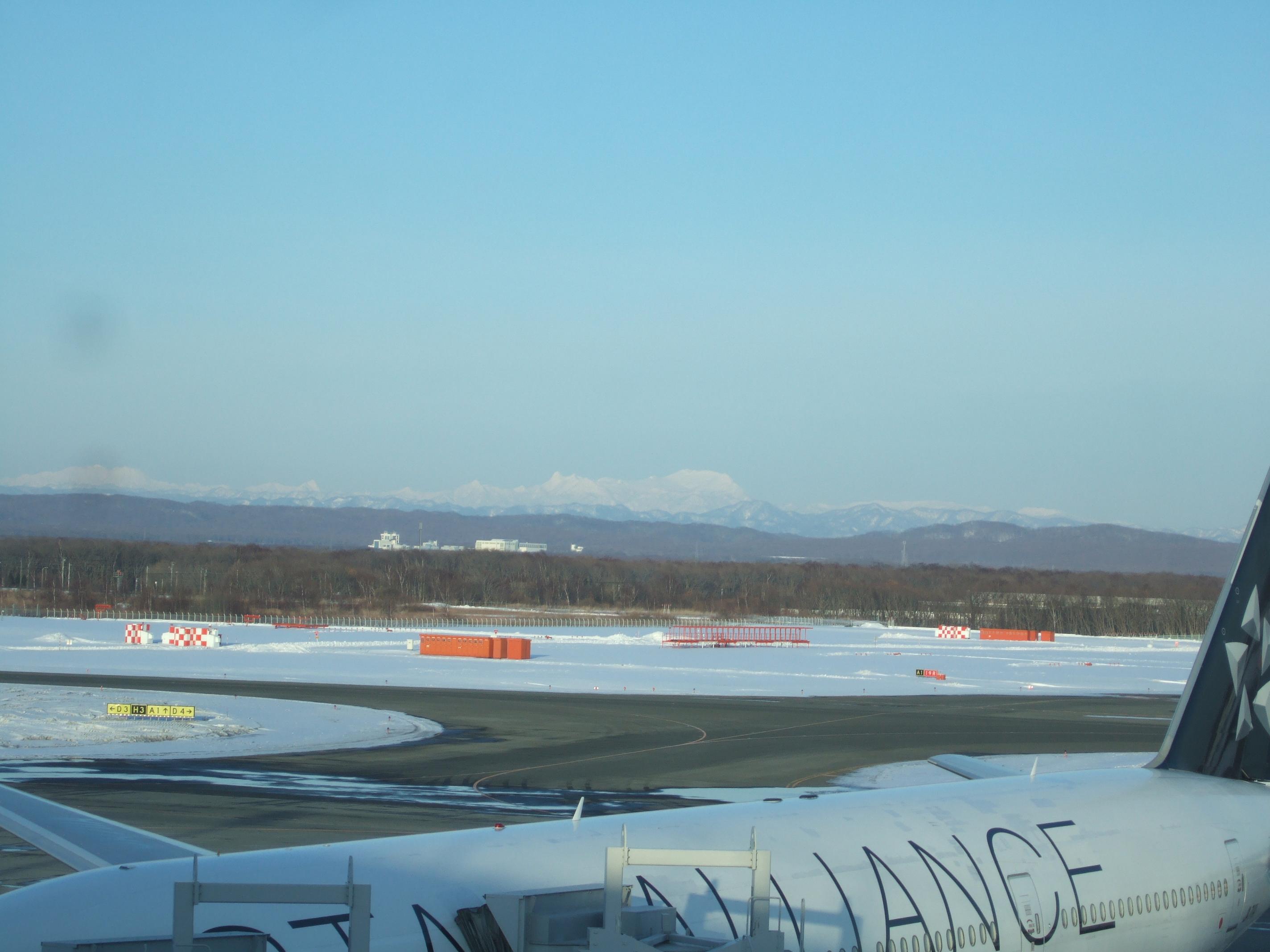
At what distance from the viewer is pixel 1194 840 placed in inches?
618

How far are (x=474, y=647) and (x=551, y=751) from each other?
43.6 meters

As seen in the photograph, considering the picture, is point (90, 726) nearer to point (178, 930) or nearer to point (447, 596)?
point (178, 930)

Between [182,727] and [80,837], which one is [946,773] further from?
[80,837]

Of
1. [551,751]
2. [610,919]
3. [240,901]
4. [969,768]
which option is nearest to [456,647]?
[551,751]

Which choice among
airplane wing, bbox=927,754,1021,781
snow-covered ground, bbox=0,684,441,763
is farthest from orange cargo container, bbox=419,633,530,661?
airplane wing, bbox=927,754,1021,781

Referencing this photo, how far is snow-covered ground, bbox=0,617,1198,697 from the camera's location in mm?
67688

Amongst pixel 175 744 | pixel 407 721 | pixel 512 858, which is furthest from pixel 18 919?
pixel 407 721

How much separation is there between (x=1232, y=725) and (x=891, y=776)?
796 inches

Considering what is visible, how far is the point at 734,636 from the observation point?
12181 cm

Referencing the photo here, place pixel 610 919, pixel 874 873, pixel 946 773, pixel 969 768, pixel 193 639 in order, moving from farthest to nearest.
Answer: pixel 193 639 → pixel 946 773 → pixel 969 768 → pixel 874 873 → pixel 610 919

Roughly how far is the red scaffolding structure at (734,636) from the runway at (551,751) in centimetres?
4250

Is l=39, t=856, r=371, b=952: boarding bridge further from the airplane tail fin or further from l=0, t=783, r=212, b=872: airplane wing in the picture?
the airplane tail fin

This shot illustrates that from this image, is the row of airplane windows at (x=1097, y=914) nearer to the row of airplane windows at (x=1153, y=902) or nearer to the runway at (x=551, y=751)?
the row of airplane windows at (x=1153, y=902)

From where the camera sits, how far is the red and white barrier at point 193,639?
85.8 meters
